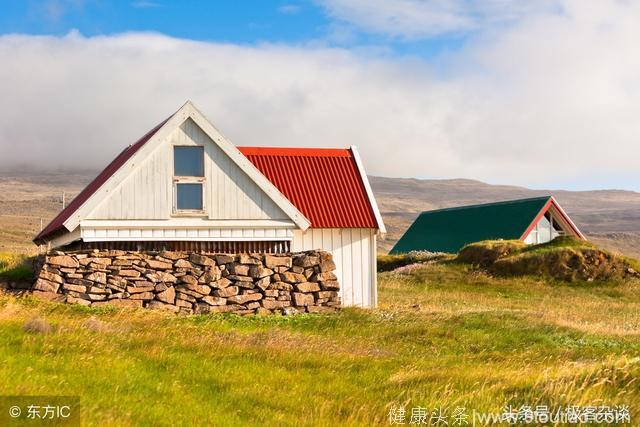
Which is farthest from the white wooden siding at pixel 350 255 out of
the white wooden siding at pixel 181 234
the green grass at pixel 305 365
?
the green grass at pixel 305 365

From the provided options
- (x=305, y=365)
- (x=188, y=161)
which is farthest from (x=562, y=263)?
(x=305, y=365)

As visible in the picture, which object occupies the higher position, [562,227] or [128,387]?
[562,227]

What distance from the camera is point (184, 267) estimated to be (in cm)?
2166

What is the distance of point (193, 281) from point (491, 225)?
36287mm

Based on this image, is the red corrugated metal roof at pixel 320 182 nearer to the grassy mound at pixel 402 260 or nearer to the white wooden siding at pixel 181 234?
the white wooden siding at pixel 181 234

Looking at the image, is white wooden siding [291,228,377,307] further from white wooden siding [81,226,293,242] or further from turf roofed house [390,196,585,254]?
turf roofed house [390,196,585,254]

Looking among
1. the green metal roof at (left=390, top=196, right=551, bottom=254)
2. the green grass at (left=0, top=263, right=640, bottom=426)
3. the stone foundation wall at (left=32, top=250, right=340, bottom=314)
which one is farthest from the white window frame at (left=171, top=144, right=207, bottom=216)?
the green metal roof at (left=390, top=196, right=551, bottom=254)

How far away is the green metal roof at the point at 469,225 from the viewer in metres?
51.8

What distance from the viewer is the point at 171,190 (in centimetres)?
2225

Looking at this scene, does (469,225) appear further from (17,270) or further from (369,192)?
Result: (17,270)

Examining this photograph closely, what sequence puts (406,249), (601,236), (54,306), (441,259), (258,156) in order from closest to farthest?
(54,306)
(258,156)
(441,259)
(406,249)
(601,236)

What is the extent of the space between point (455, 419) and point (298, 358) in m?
4.44

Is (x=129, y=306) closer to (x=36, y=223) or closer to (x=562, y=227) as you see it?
(x=562, y=227)

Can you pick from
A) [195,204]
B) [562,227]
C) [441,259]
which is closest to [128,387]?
[195,204]
